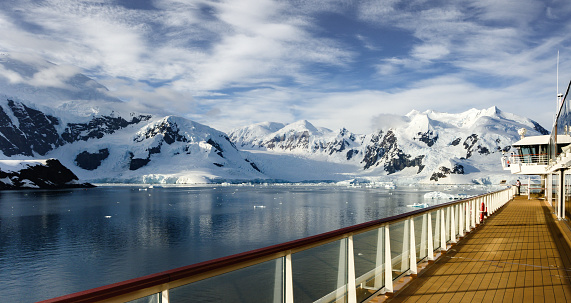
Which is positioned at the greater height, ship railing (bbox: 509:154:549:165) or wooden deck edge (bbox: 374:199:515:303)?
ship railing (bbox: 509:154:549:165)

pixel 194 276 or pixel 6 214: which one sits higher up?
pixel 194 276

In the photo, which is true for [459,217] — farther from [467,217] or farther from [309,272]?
[309,272]

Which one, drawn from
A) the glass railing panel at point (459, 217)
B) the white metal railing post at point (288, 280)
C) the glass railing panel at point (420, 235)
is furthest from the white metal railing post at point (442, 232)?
the white metal railing post at point (288, 280)

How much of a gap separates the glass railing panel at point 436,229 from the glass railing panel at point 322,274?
4.74m

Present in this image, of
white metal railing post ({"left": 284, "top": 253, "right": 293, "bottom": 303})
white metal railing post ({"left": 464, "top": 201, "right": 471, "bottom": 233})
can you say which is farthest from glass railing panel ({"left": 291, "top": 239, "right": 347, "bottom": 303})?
white metal railing post ({"left": 464, "top": 201, "right": 471, "bottom": 233})

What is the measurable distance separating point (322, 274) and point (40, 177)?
138959mm

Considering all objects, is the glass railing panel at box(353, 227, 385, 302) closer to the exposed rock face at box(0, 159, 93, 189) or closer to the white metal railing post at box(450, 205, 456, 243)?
the white metal railing post at box(450, 205, 456, 243)

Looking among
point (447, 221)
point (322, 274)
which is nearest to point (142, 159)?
point (447, 221)

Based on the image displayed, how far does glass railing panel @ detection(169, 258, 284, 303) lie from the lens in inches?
121

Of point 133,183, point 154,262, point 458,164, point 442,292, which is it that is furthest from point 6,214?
point 458,164

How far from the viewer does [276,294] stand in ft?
12.5

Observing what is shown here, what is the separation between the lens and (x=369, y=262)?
5.83m

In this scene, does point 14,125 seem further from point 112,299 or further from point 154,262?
point 112,299

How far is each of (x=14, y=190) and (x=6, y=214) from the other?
260 feet
